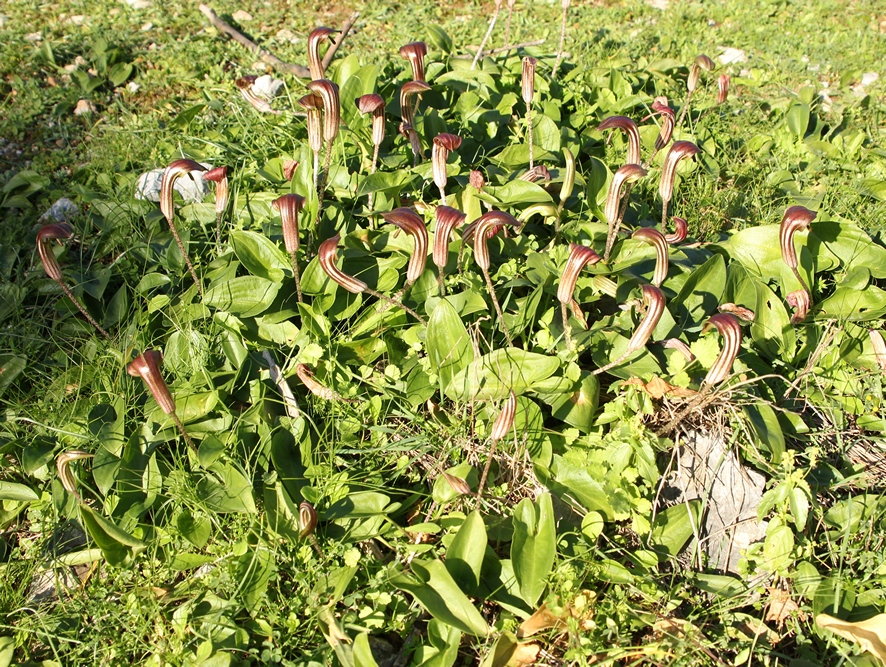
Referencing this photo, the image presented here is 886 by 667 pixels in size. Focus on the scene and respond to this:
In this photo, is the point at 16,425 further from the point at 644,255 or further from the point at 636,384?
the point at 644,255

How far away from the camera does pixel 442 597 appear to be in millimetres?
2191

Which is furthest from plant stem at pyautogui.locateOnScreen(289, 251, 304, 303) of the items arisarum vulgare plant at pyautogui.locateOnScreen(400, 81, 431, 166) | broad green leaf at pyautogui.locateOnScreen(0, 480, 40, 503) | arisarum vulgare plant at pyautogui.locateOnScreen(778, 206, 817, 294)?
arisarum vulgare plant at pyautogui.locateOnScreen(778, 206, 817, 294)

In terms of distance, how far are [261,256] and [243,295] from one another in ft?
0.63

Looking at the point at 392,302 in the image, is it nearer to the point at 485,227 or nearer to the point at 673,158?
the point at 485,227

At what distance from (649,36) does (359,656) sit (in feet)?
17.6

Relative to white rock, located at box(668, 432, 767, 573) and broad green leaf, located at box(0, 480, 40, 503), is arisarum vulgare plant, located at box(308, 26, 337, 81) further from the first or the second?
white rock, located at box(668, 432, 767, 573)

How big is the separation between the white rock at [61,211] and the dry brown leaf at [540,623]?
9.81 ft

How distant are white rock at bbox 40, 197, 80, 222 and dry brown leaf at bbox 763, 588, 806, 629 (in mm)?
3561

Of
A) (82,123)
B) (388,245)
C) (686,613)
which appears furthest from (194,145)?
(686,613)

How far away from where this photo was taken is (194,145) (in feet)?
13.6

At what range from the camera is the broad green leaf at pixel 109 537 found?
2295mm

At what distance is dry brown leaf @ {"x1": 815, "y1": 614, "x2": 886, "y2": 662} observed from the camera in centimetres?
219

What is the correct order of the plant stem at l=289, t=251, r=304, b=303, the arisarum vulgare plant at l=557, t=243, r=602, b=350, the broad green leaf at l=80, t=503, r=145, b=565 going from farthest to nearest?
the plant stem at l=289, t=251, r=304, b=303
the arisarum vulgare plant at l=557, t=243, r=602, b=350
the broad green leaf at l=80, t=503, r=145, b=565

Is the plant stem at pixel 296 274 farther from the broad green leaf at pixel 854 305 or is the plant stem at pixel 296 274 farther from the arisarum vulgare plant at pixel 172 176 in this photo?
the broad green leaf at pixel 854 305
